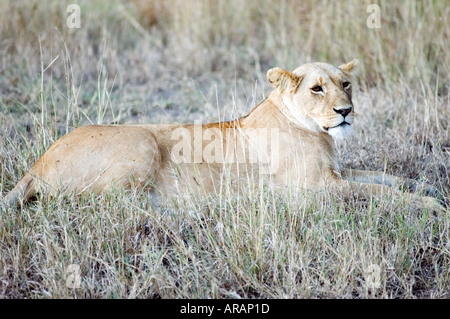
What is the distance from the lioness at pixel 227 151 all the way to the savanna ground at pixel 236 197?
14 cm

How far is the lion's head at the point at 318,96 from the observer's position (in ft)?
13.4

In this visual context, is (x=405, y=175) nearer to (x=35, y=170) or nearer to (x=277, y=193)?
(x=277, y=193)

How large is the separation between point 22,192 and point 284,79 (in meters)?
1.76

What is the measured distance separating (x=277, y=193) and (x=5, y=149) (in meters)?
1.94

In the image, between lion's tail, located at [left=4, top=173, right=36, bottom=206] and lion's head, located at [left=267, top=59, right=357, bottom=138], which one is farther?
lion's head, located at [left=267, top=59, right=357, bottom=138]

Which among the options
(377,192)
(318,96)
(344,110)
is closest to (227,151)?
(318,96)

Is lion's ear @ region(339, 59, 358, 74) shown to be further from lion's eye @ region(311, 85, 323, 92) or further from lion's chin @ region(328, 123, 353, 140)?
lion's chin @ region(328, 123, 353, 140)

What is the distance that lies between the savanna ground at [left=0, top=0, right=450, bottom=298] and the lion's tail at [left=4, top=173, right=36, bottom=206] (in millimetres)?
60

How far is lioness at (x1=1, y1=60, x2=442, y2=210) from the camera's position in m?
4.04

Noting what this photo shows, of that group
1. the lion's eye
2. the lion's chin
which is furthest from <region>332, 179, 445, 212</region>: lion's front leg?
the lion's eye

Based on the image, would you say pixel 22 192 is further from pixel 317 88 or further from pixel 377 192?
pixel 377 192

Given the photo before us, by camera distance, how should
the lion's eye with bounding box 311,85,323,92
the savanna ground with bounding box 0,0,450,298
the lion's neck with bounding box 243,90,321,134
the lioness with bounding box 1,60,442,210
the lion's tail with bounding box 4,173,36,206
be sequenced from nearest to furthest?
the savanna ground with bounding box 0,0,450,298, the lion's tail with bounding box 4,173,36,206, the lioness with bounding box 1,60,442,210, the lion's eye with bounding box 311,85,323,92, the lion's neck with bounding box 243,90,321,134

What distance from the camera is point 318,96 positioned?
4148 mm
